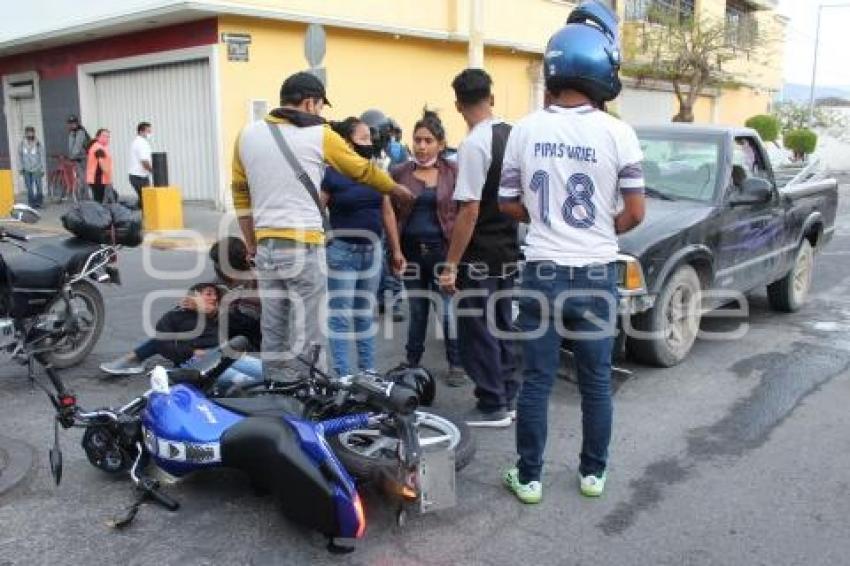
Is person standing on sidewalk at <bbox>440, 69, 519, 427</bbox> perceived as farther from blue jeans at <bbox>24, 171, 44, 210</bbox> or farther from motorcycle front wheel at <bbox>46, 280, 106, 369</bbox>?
blue jeans at <bbox>24, 171, 44, 210</bbox>

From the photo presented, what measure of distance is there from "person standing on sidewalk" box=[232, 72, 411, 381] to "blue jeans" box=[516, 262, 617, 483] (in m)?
1.13

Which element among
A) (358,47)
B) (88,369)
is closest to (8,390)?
(88,369)

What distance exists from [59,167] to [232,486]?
17.9 meters

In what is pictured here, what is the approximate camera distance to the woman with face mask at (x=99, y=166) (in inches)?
600

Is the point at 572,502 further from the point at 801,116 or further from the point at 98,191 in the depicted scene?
the point at 801,116

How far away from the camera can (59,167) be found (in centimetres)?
1964

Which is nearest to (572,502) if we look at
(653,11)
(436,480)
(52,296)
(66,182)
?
Answer: (436,480)

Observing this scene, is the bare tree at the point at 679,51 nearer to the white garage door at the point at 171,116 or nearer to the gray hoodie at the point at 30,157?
the white garage door at the point at 171,116

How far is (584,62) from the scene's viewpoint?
3.45 m

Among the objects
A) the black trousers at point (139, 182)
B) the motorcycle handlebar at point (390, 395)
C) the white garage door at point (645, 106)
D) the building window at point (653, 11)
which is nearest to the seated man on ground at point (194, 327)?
the motorcycle handlebar at point (390, 395)

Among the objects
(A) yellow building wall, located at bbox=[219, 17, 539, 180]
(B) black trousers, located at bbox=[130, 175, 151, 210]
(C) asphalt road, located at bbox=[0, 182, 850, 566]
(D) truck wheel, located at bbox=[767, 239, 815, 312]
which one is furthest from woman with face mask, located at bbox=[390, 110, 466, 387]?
(A) yellow building wall, located at bbox=[219, 17, 539, 180]

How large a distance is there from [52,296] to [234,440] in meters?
2.90

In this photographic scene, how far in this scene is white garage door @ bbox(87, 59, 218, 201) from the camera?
1620 cm

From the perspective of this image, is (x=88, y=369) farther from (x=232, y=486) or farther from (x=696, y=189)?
(x=696, y=189)
